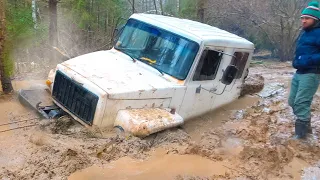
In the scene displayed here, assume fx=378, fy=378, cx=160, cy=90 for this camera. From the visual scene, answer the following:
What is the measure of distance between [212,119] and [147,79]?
5.54ft

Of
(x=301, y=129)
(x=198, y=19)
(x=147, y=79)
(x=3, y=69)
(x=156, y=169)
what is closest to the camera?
(x=156, y=169)

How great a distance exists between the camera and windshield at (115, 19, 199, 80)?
556 cm

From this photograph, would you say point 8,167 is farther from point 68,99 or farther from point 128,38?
point 128,38

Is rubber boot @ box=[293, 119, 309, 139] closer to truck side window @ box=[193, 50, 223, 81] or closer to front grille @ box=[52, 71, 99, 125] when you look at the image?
truck side window @ box=[193, 50, 223, 81]

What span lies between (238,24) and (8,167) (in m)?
14.5

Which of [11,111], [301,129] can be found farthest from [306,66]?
[11,111]

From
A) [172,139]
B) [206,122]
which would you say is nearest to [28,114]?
[172,139]

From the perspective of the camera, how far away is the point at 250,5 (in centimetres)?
1628

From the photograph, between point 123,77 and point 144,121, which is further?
point 123,77

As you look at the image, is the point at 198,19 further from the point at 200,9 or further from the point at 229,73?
the point at 229,73

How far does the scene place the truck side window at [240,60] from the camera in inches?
255

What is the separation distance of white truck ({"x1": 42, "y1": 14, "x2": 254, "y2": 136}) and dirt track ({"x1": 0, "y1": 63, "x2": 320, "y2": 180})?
0.23 m

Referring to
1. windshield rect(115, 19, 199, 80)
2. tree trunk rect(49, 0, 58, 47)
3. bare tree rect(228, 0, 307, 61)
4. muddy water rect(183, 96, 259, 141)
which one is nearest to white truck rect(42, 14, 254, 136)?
windshield rect(115, 19, 199, 80)

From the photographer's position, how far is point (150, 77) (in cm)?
549
